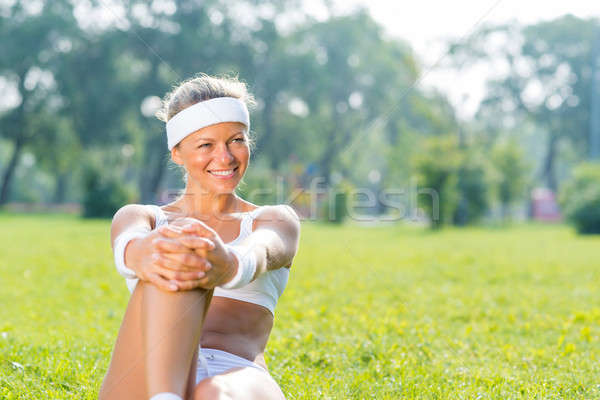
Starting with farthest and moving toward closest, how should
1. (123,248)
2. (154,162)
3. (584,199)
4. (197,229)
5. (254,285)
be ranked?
(154,162) → (584,199) → (254,285) → (123,248) → (197,229)

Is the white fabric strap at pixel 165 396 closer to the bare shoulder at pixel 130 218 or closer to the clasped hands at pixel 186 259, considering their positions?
the clasped hands at pixel 186 259

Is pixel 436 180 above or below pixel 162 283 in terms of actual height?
above

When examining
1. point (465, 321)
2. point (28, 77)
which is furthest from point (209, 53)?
point (465, 321)

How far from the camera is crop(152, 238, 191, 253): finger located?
2.01 m

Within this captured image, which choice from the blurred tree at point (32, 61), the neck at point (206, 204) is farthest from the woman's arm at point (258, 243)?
the blurred tree at point (32, 61)

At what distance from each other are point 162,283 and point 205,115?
0.87 metres

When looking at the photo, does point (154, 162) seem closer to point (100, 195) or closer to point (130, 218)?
point (100, 195)

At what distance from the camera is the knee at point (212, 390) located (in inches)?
77.5

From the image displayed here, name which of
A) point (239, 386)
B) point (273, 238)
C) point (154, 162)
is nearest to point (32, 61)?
point (154, 162)

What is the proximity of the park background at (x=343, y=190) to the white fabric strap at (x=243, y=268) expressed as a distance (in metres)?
1.22

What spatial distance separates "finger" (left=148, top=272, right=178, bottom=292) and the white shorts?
36cm

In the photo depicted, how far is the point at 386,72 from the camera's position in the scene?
42250mm

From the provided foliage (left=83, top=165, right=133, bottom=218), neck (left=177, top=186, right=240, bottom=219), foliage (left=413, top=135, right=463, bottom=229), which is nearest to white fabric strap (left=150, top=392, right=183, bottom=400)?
neck (left=177, top=186, right=240, bottom=219)

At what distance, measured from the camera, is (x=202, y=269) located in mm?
2012
